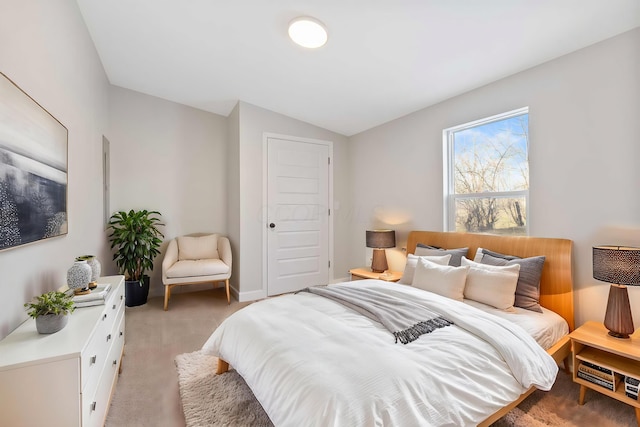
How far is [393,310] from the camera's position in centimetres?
183

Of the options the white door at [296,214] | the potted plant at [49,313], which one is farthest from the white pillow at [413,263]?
the potted plant at [49,313]

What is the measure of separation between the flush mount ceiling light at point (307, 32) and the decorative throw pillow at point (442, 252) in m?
2.11

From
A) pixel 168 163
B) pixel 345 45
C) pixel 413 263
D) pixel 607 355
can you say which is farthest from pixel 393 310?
pixel 168 163

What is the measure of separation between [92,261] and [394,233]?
2939mm

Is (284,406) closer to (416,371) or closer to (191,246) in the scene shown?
(416,371)

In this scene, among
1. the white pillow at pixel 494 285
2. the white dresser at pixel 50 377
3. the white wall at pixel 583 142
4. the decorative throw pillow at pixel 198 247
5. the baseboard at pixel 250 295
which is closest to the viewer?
the white dresser at pixel 50 377

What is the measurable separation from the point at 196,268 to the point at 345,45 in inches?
114

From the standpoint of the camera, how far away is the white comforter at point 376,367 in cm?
114

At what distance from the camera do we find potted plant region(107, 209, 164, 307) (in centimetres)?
350

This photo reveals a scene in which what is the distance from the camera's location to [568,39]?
2074 millimetres

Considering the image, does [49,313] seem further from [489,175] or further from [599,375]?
[489,175]

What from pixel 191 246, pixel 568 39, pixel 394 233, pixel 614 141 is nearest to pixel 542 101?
pixel 568 39

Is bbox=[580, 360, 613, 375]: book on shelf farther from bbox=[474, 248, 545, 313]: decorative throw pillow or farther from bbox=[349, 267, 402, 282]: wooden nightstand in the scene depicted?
bbox=[349, 267, 402, 282]: wooden nightstand

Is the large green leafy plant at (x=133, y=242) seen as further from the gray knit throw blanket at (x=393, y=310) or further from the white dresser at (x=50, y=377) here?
the gray knit throw blanket at (x=393, y=310)
